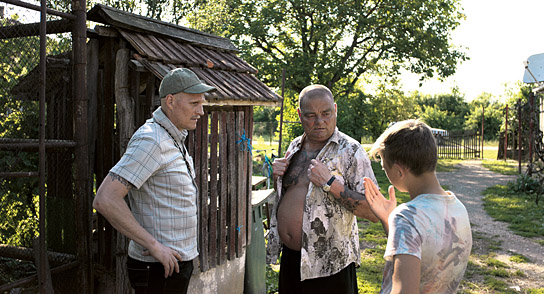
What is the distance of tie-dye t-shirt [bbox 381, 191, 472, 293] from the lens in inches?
70.5

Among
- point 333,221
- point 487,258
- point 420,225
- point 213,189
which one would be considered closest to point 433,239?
point 420,225

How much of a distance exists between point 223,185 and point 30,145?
188 cm

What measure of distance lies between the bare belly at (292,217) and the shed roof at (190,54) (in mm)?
1090

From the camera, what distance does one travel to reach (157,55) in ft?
12.4

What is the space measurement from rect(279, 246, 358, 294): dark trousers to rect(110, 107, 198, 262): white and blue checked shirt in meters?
0.82

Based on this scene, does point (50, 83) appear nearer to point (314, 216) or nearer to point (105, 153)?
point (105, 153)

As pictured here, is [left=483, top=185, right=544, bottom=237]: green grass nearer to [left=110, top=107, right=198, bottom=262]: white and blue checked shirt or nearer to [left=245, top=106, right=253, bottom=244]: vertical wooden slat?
[left=245, top=106, right=253, bottom=244]: vertical wooden slat

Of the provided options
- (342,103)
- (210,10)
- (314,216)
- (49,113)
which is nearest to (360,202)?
(314,216)

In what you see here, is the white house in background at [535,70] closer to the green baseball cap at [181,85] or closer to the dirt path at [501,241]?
the dirt path at [501,241]

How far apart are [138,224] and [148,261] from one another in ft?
0.98

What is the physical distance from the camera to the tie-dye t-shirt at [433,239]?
179 centimetres

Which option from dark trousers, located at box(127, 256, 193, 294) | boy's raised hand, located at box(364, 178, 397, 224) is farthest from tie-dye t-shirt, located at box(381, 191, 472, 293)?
dark trousers, located at box(127, 256, 193, 294)

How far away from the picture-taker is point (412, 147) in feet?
6.29

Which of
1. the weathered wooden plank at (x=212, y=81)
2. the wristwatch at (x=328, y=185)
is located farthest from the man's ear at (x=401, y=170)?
the weathered wooden plank at (x=212, y=81)
